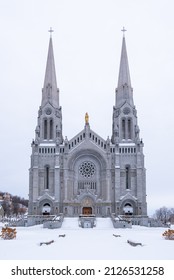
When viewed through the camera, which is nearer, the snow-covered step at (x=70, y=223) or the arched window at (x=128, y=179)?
the snow-covered step at (x=70, y=223)

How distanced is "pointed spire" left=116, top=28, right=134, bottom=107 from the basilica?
0.78m

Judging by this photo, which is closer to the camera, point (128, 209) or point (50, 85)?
point (128, 209)

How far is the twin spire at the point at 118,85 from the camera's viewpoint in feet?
274

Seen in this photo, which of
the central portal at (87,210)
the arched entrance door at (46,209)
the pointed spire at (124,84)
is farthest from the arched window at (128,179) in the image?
the arched entrance door at (46,209)

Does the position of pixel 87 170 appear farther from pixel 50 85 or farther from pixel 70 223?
pixel 50 85

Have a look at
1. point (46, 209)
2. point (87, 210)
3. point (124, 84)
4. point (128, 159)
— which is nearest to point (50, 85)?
point (124, 84)

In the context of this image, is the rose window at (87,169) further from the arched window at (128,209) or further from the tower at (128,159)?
the arched window at (128,209)

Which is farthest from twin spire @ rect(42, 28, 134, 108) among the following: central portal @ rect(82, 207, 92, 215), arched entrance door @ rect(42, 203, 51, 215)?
central portal @ rect(82, 207, 92, 215)

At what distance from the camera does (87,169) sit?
7969 cm

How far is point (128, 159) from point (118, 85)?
58.4ft

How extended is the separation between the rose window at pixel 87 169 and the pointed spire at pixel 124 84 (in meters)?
14.5

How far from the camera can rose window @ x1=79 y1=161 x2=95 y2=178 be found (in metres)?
79.4

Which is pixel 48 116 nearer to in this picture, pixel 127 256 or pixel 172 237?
pixel 172 237
